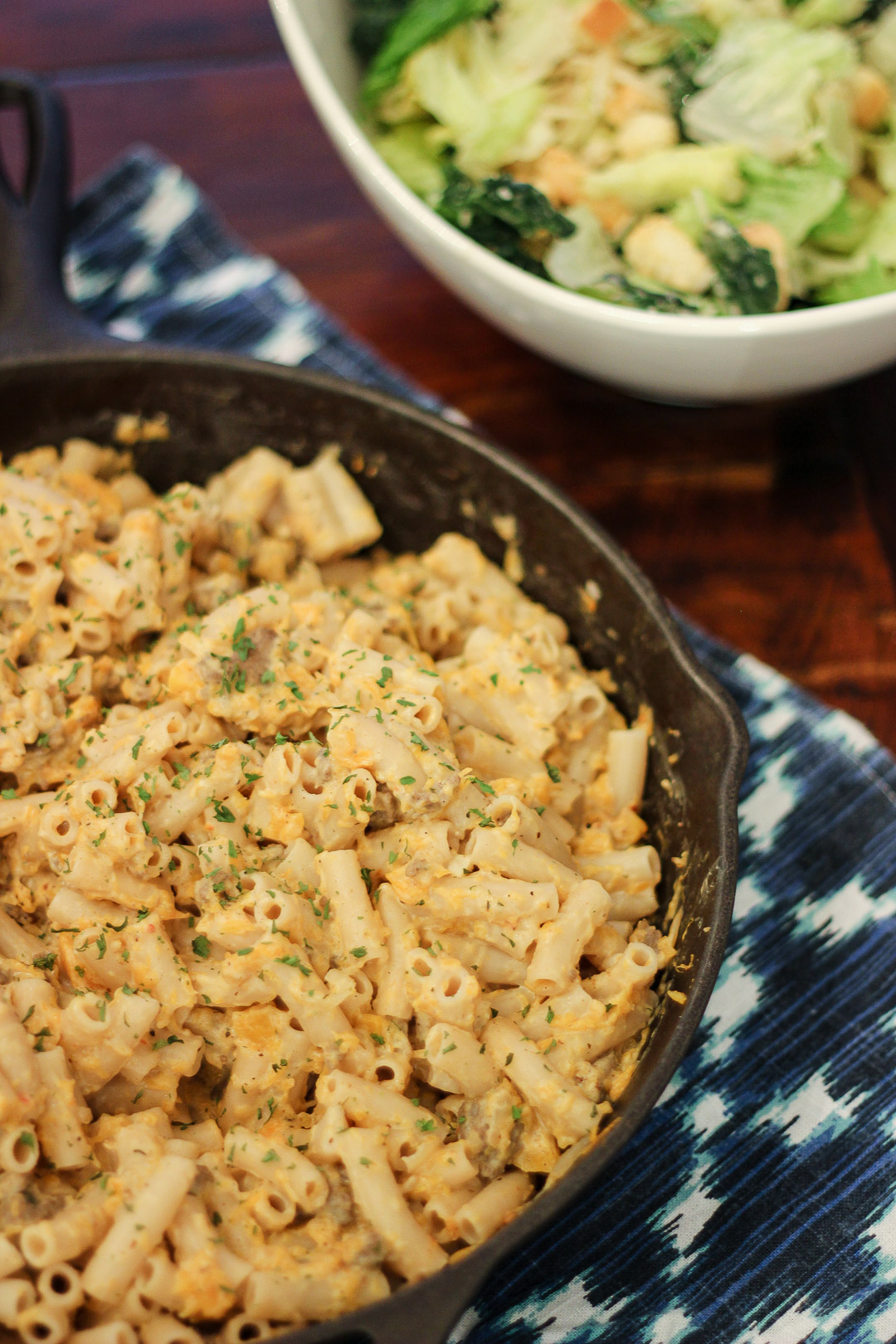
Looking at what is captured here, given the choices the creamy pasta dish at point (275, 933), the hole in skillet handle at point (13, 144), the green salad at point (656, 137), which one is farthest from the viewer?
the hole in skillet handle at point (13, 144)

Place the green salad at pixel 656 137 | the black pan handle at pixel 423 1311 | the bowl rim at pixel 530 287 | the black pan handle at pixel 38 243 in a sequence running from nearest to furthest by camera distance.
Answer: the black pan handle at pixel 423 1311 → the bowl rim at pixel 530 287 → the black pan handle at pixel 38 243 → the green salad at pixel 656 137

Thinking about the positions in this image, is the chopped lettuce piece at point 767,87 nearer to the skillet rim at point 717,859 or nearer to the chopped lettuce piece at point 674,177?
the chopped lettuce piece at point 674,177

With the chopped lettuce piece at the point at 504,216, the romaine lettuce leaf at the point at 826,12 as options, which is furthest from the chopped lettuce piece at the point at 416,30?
the romaine lettuce leaf at the point at 826,12

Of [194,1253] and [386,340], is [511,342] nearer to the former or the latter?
[386,340]

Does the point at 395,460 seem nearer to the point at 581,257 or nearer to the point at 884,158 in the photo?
the point at 581,257

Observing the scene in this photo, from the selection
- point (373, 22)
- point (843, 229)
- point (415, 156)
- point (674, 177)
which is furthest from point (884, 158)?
point (373, 22)

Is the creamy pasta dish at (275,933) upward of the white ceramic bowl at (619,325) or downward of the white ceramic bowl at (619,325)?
downward

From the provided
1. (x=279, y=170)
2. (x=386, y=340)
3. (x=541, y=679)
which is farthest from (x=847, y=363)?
(x=279, y=170)
